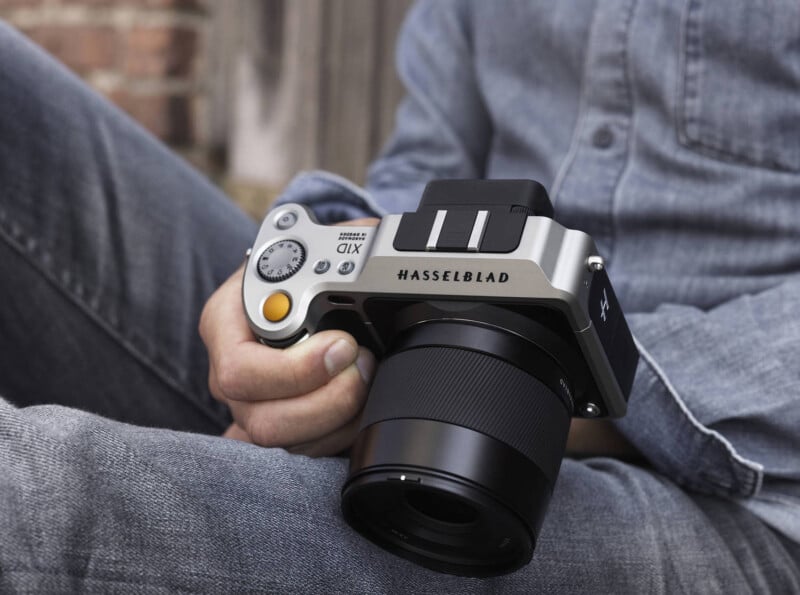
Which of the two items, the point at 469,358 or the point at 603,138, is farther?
the point at 603,138

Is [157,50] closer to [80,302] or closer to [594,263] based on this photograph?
[80,302]

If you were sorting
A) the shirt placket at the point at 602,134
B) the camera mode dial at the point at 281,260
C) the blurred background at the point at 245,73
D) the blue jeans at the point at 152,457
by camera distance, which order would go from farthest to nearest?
the blurred background at the point at 245,73, the shirt placket at the point at 602,134, the camera mode dial at the point at 281,260, the blue jeans at the point at 152,457

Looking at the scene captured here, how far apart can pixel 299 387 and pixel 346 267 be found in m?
0.06

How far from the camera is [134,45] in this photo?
47.2 inches

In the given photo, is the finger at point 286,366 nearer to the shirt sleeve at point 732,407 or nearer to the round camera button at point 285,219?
the round camera button at point 285,219

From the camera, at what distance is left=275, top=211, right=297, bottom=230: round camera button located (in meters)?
0.50

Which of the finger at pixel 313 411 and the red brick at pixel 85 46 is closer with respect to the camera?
the finger at pixel 313 411

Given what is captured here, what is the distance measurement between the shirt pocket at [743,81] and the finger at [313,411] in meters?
0.27

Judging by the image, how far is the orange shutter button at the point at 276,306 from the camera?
47cm

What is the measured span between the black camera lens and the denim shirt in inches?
4.4

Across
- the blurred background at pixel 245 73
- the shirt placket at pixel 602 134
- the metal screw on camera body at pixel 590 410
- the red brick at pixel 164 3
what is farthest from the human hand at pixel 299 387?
the red brick at pixel 164 3

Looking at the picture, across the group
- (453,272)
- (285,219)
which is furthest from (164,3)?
(453,272)

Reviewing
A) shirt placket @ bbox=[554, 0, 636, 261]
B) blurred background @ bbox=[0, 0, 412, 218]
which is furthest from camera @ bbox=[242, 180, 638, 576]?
blurred background @ bbox=[0, 0, 412, 218]

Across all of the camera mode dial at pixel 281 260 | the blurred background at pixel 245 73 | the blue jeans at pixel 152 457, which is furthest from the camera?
the blurred background at pixel 245 73
